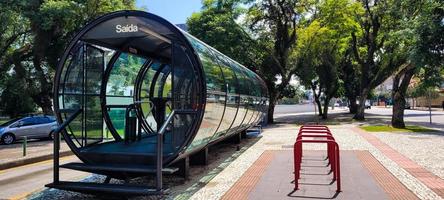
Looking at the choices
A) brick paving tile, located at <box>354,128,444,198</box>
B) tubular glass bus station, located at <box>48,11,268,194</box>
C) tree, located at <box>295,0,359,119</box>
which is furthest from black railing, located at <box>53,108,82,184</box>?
tree, located at <box>295,0,359,119</box>

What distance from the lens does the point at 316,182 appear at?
8.66m

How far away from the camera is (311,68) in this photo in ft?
112

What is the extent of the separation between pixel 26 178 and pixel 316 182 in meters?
6.83

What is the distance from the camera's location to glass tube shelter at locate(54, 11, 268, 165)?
26.1ft

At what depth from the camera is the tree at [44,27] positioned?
75.4ft

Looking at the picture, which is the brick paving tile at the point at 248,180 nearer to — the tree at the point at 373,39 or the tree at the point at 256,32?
the tree at the point at 256,32

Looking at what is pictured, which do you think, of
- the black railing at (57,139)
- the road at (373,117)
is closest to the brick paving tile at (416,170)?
the black railing at (57,139)

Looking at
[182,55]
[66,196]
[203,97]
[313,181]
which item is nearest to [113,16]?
[182,55]

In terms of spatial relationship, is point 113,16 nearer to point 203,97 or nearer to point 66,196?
point 203,97

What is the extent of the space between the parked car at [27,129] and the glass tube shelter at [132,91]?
1492cm

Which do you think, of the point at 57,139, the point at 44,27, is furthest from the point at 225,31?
the point at 57,139

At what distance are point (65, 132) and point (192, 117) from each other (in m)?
2.47

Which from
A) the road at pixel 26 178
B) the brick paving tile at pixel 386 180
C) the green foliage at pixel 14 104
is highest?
the green foliage at pixel 14 104

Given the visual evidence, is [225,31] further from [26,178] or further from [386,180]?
[386,180]
